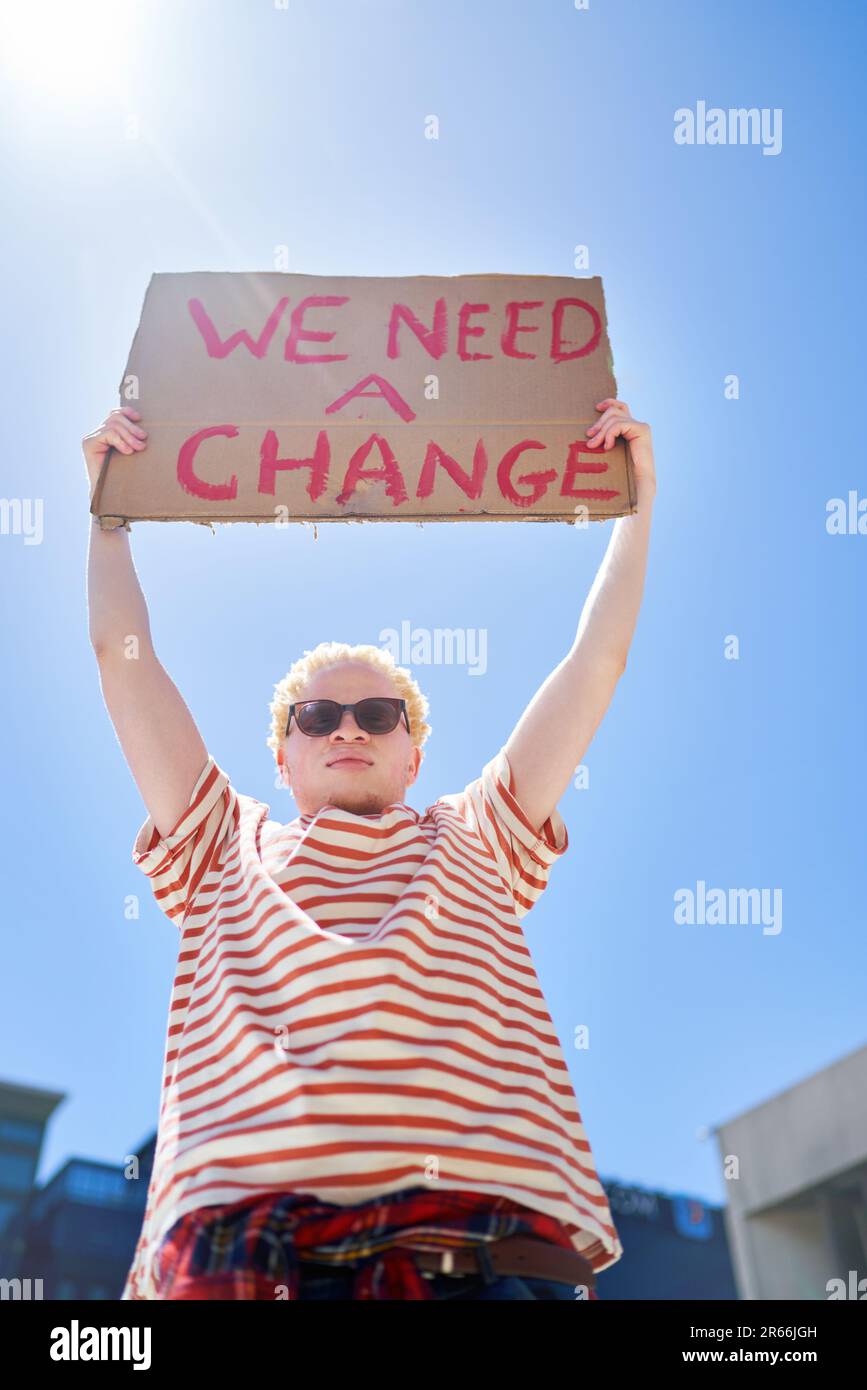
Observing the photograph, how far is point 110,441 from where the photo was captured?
2.74 metres

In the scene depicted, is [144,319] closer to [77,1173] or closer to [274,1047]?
[274,1047]

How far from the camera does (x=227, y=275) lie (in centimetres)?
309

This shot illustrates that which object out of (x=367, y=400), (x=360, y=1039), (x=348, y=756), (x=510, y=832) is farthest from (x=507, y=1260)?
(x=367, y=400)

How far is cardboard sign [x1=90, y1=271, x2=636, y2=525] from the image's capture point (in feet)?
8.87

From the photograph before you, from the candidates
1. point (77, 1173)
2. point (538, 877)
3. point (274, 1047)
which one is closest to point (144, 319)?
point (538, 877)

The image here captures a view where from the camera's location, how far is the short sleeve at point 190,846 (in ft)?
8.07

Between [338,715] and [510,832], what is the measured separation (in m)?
0.51

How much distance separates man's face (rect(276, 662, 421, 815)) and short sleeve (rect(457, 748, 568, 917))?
0.21 meters

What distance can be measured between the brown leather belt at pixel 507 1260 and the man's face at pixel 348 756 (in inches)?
41.7

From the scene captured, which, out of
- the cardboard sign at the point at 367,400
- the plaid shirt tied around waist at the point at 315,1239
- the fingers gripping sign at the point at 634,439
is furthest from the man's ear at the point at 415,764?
the plaid shirt tied around waist at the point at 315,1239

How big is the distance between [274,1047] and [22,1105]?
20595mm

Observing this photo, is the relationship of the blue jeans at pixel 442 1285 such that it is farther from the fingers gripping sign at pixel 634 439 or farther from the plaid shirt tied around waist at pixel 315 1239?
the fingers gripping sign at pixel 634 439

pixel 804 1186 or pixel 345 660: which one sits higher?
pixel 345 660

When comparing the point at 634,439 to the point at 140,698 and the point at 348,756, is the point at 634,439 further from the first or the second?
the point at 140,698
